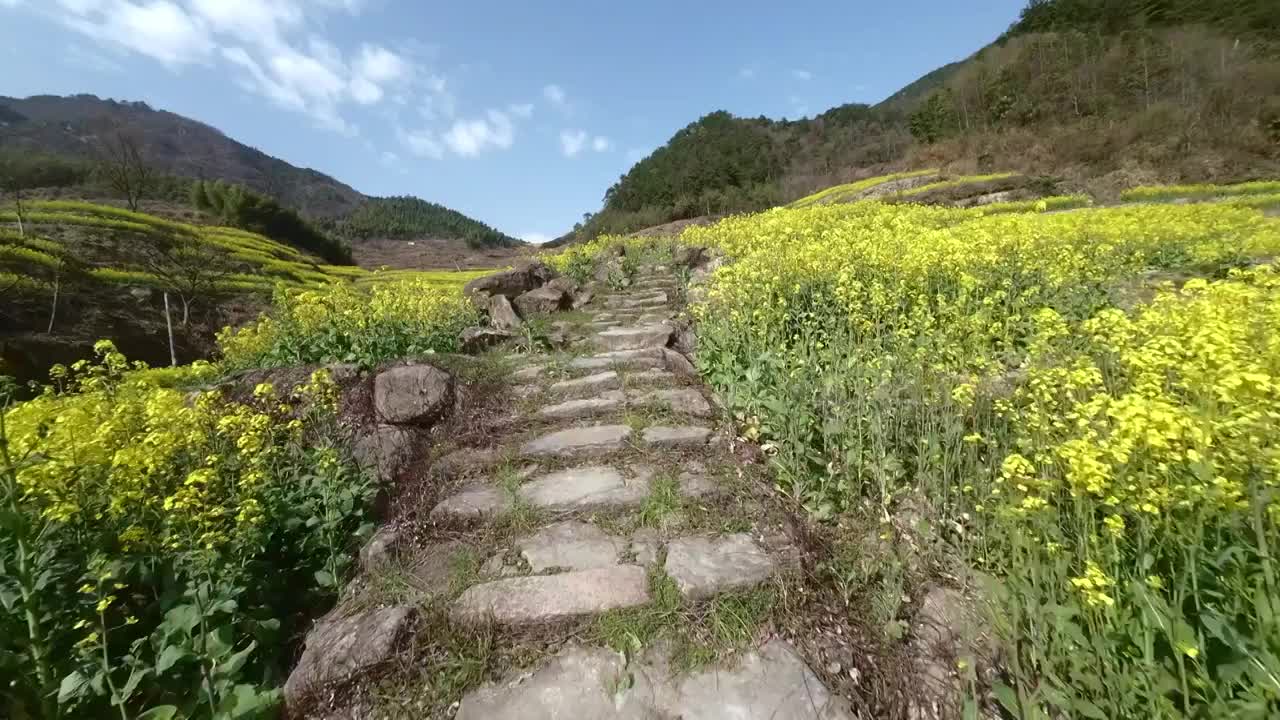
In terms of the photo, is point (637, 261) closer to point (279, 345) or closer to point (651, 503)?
point (279, 345)

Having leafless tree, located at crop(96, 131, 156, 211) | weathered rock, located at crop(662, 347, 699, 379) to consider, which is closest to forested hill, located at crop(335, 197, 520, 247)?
leafless tree, located at crop(96, 131, 156, 211)

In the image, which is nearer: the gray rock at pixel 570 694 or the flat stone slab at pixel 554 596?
the gray rock at pixel 570 694

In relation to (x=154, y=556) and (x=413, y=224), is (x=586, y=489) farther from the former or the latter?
(x=413, y=224)

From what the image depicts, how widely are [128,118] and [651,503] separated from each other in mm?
217510

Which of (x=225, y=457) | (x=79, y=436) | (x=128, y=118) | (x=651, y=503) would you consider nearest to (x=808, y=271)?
(x=651, y=503)

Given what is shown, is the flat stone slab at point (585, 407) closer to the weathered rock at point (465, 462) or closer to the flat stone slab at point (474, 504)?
the weathered rock at point (465, 462)

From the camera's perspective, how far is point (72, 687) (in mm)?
1884

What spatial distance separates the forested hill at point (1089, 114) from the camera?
2061 centimetres

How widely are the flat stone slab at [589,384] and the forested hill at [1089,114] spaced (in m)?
23.2

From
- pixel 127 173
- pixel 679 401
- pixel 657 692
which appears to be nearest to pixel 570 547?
pixel 657 692

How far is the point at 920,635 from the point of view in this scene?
2.27 metres

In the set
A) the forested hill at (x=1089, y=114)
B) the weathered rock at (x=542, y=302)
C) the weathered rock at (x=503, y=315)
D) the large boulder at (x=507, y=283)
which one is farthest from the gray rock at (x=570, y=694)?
the forested hill at (x=1089, y=114)

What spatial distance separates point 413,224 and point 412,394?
4017 inches

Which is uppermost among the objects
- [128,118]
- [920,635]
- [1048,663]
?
[128,118]
